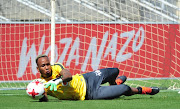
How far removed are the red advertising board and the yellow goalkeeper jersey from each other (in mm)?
5686

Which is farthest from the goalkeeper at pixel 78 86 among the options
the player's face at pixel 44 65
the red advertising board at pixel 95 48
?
the red advertising board at pixel 95 48

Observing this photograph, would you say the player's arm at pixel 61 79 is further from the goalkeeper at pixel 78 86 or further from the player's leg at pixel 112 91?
the player's leg at pixel 112 91

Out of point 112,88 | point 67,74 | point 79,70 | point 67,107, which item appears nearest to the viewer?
point 67,107

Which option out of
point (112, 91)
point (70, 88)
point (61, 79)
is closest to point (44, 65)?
point (61, 79)

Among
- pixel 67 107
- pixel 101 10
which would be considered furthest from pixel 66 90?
pixel 101 10

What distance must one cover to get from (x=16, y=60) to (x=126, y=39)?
3.38m

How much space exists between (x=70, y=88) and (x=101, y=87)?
0.52m

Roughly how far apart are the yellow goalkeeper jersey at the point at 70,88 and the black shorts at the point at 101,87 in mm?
100

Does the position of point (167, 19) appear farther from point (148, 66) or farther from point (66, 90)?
point (66, 90)

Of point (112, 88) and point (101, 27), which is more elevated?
point (101, 27)

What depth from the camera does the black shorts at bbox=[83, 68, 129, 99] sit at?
6195 millimetres

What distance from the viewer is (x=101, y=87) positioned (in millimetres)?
6359

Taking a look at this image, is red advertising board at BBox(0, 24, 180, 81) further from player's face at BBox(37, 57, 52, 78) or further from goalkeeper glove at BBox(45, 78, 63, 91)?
goalkeeper glove at BBox(45, 78, 63, 91)

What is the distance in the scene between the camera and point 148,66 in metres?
12.2
